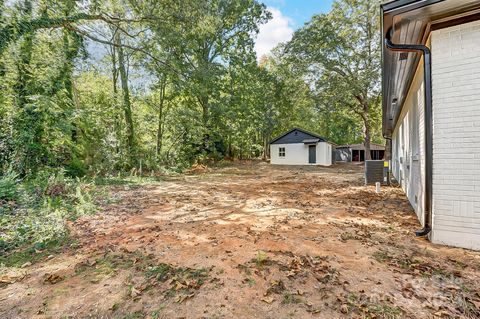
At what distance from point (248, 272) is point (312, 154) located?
19.2 metres

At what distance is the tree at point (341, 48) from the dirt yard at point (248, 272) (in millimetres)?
12938

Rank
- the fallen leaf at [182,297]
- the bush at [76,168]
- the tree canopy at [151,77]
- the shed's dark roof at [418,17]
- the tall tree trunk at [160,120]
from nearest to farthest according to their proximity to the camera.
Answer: the fallen leaf at [182,297] → the shed's dark roof at [418,17] → the tree canopy at [151,77] → the bush at [76,168] → the tall tree trunk at [160,120]

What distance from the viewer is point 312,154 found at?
67.4ft

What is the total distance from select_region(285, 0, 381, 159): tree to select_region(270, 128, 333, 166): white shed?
518 centimetres

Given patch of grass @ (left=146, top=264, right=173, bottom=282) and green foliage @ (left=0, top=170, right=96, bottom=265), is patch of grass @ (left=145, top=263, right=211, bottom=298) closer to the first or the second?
patch of grass @ (left=146, top=264, right=173, bottom=282)

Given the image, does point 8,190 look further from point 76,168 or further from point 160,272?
point 160,272

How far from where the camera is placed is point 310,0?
1495cm

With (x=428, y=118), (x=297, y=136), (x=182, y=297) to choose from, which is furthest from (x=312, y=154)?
(x=182, y=297)

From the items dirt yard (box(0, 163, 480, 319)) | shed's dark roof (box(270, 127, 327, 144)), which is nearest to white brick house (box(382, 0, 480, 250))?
dirt yard (box(0, 163, 480, 319))

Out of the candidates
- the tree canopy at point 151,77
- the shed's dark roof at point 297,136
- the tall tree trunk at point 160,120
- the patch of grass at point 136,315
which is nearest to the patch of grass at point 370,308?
the patch of grass at point 136,315

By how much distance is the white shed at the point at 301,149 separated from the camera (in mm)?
20266

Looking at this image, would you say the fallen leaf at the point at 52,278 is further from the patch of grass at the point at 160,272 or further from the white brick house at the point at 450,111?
the white brick house at the point at 450,111

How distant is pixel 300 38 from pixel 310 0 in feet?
7.91

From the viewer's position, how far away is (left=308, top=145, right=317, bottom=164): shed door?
20453 mm
